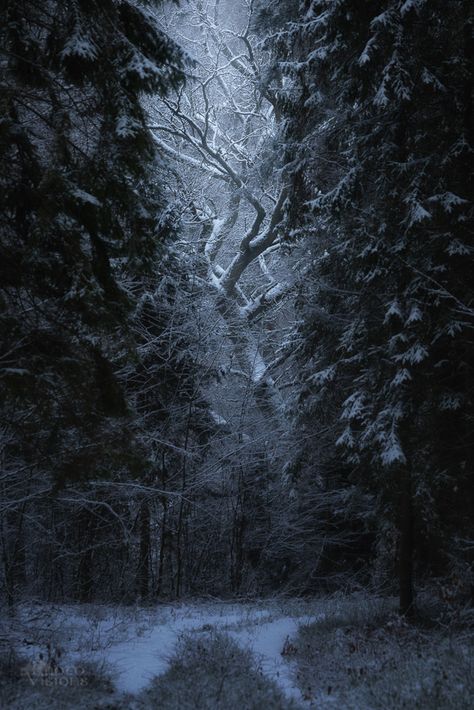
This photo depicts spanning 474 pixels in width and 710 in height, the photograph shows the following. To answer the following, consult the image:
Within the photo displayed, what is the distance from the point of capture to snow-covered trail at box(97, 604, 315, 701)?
629 centimetres

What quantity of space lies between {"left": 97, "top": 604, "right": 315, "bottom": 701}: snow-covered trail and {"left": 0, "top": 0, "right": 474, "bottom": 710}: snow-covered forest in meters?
0.07

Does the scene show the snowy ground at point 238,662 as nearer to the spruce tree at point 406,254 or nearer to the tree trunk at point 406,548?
the tree trunk at point 406,548

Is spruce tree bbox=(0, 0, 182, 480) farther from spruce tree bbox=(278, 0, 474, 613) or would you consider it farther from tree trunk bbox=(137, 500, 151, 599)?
tree trunk bbox=(137, 500, 151, 599)

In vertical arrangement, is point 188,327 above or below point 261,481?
above

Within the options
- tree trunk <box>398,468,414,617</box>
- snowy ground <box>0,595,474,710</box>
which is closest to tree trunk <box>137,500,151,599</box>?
snowy ground <box>0,595,474,710</box>

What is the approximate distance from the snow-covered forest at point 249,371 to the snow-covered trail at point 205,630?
0.07m

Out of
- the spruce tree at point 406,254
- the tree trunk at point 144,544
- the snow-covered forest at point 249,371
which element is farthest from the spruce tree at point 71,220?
the tree trunk at point 144,544

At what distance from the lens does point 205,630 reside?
29.0ft

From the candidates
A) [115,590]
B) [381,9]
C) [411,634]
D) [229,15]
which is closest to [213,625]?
[411,634]

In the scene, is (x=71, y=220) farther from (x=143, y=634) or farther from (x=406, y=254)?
(x=143, y=634)

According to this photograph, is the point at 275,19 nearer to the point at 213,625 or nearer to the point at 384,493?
the point at 384,493

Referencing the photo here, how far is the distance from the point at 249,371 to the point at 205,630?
337 inches

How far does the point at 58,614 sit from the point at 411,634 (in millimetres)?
6102

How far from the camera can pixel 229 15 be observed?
20266mm
